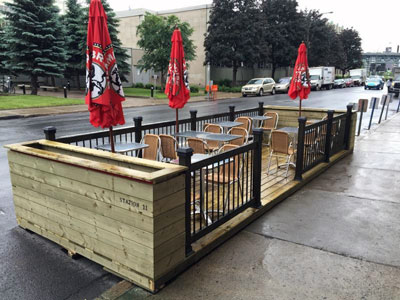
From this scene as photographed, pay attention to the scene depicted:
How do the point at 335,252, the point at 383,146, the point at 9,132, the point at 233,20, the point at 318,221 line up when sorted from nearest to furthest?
1. the point at 335,252
2. the point at 318,221
3. the point at 383,146
4. the point at 9,132
5. the point at 233,20

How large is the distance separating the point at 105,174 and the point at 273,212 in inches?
119

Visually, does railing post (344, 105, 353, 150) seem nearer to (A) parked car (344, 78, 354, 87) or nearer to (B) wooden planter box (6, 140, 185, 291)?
(B) wooden planter box (6, 140, 185, 291)

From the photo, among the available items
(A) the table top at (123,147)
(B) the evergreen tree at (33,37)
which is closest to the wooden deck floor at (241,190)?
(A) the table top at (123,147)

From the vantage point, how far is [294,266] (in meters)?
4.01

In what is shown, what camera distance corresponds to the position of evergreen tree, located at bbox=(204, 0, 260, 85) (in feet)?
131

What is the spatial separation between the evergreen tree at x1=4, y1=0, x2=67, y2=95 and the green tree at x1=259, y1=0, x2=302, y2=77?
3093 cm

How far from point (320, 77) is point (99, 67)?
43815mm

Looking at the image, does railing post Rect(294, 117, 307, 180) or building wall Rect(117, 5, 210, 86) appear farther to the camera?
building wall Rect(117, 5, 210, 86)

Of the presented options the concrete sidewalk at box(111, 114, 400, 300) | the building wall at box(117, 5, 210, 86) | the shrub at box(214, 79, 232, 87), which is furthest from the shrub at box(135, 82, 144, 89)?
the concrete sidewalk at box(111, 114, 400, 300)

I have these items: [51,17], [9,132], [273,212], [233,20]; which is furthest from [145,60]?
[273,212]

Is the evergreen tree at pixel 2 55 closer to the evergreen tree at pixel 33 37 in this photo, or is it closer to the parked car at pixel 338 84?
the evergreen tree at pixel 33 37

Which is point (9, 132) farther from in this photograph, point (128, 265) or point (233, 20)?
point (233, 20)

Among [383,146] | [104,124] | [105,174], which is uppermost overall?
[104,124]

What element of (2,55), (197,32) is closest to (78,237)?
(2,55)
